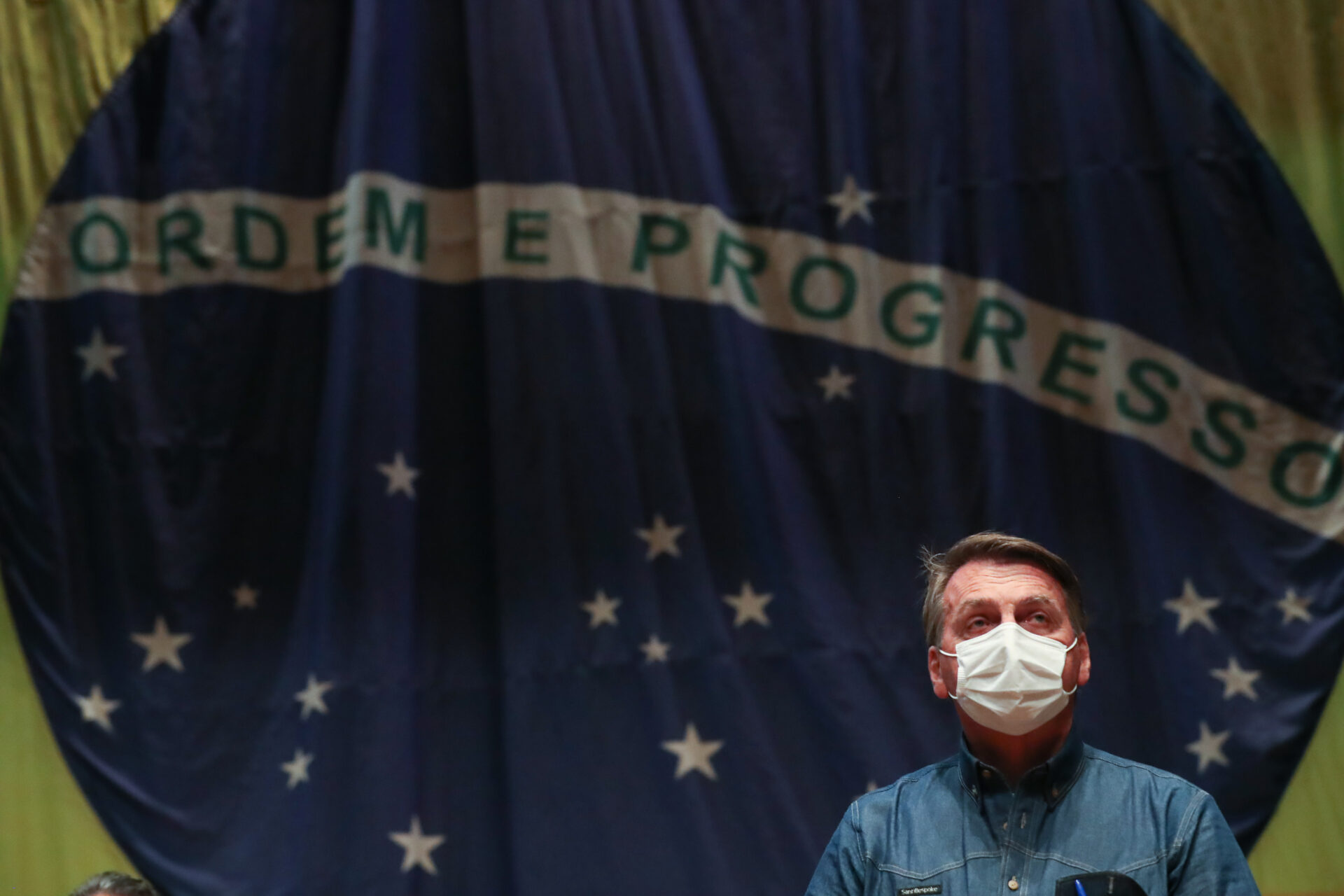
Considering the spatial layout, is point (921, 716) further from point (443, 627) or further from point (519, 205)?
point (519, 205)

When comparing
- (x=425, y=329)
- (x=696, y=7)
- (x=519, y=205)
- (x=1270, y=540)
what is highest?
(x=696, y=7)

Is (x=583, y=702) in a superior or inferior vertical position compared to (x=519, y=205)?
inferior

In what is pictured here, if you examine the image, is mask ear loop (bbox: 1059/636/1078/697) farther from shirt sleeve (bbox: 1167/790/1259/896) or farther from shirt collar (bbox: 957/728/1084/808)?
shirt sleeve (bbox: 1167/790/1259/896)

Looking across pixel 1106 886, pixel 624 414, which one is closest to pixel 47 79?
pixel 624 414

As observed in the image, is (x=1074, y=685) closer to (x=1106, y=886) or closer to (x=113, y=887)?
(x=1106, y=886)

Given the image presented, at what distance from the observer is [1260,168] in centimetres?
362

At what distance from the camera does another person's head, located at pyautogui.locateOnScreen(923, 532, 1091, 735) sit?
6.41ft

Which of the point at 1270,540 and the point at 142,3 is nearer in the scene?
the point at 1270,540

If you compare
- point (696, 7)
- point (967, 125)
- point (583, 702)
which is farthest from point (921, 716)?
point (696, 7)

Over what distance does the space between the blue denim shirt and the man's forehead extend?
0.21 meters

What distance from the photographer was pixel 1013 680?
195cm

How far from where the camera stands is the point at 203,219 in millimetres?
3824

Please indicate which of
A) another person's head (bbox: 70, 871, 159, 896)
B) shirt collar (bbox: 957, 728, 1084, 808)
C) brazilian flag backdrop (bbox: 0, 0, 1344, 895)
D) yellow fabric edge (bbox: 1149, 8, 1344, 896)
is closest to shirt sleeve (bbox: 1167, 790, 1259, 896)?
shirt collar (bbox: 957, 728, 1084, 808)

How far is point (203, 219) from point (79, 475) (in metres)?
0.75
